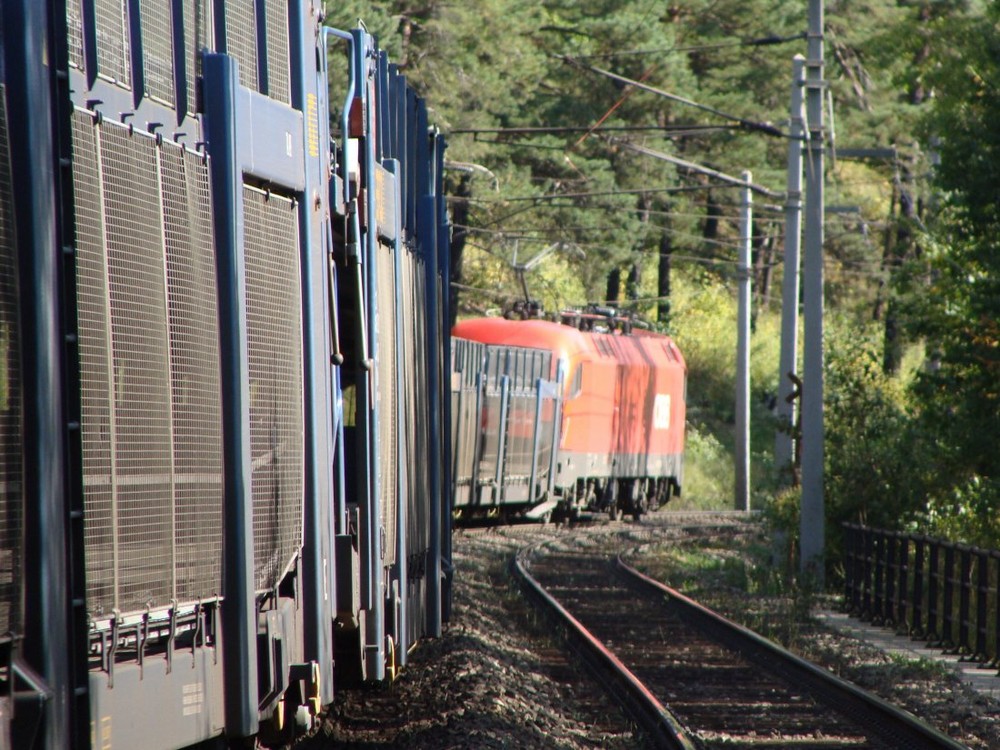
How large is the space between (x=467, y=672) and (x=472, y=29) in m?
29.5

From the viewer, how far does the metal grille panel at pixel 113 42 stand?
182 inches

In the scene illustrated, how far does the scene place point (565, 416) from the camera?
29.6 m

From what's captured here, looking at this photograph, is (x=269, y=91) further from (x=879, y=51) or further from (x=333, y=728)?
(x=879, y=51)

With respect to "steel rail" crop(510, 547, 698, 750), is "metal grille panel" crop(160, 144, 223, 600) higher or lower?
higher

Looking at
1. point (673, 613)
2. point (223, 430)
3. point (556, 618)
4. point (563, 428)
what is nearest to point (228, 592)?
point (223, 430)

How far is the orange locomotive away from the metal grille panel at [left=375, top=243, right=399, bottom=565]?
14.1 metres

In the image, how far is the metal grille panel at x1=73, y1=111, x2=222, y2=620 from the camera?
14.4 ft

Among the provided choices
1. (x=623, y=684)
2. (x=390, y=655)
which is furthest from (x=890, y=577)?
(x=390, y=655)

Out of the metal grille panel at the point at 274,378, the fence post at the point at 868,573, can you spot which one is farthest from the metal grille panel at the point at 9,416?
the fence post at the point at 868,573

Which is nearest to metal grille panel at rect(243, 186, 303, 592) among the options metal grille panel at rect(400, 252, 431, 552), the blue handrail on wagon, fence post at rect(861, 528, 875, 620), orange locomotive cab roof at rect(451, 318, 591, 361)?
metal grille panel at rect(400, 252, 431, 552)

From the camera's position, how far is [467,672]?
11.4 metres

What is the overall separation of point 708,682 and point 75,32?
910 centimetres

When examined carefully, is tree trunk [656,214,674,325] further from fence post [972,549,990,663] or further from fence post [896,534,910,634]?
fence post [972,549,990,663]

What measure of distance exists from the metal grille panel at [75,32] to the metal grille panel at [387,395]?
344 cm
